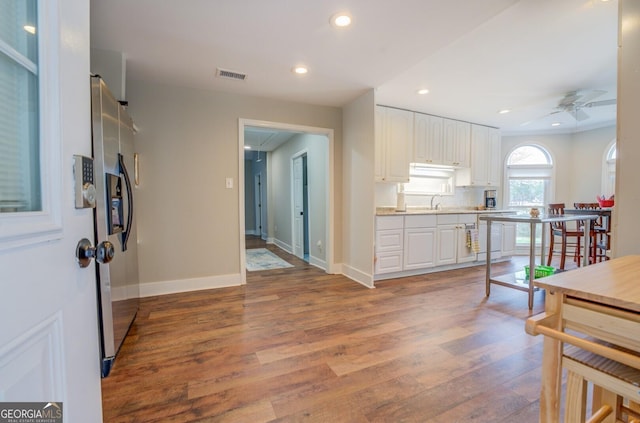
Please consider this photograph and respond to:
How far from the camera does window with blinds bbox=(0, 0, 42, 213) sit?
0.54 meters

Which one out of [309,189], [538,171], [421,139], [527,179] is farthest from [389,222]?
[538,171]

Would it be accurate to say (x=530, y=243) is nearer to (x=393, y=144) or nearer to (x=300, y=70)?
(x=393, y=144)

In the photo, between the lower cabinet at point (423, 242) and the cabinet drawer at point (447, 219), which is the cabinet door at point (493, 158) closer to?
the lower cabinet at point (423, 242)

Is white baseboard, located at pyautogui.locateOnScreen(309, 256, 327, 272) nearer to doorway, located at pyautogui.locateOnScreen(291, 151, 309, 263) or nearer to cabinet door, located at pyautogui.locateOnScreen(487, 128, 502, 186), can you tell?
doorway, located at pyautogui.locateOnScreen(291, 151, 309, 263)

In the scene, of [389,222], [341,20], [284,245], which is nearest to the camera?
[341,20]

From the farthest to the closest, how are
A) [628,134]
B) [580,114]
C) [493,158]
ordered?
[493,158], [580,114], [628,134]

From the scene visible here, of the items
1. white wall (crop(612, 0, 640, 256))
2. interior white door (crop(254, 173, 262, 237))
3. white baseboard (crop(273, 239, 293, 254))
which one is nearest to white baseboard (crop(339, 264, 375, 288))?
white baseboard (crop(273, 239, 293, 254))

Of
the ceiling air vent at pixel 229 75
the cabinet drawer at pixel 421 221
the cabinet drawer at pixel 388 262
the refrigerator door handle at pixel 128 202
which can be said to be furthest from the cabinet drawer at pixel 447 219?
the refrigerator door handle at pixel 128 202

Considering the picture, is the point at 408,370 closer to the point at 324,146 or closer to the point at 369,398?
the point at 369,398

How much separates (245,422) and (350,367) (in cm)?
A: 70

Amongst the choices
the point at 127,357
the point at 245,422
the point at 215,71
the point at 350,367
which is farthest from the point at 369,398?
the point at 215,71

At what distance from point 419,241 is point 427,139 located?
1.65 m

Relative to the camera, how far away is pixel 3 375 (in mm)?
464

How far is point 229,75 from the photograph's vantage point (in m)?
2.89
